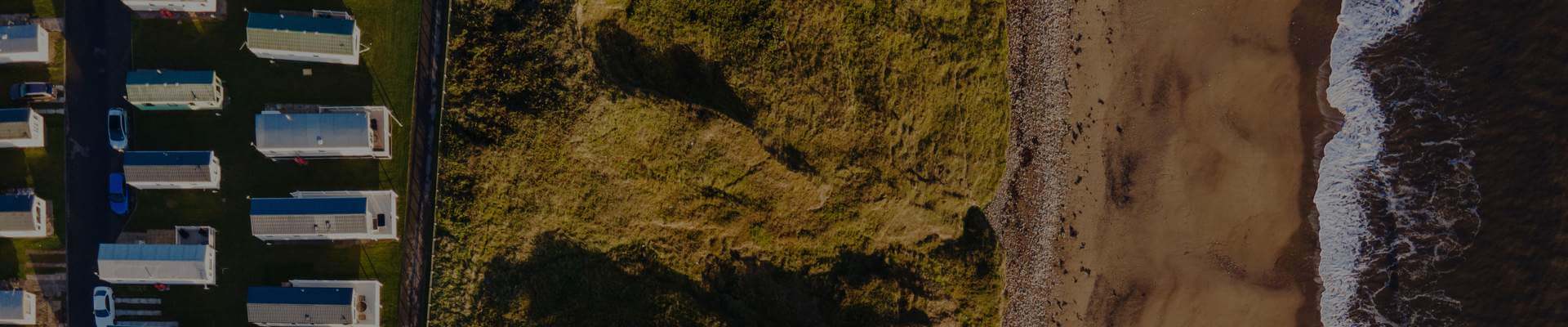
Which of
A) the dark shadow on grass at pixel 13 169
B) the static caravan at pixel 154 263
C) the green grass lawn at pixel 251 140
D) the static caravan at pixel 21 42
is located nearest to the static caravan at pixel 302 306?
the green grass lawn at pixel 251 140

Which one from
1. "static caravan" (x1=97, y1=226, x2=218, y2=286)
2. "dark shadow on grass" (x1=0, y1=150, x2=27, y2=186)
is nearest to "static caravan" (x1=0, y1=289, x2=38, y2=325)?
"static caravan" (x1=97, y1=226, x2=218, y2=286)

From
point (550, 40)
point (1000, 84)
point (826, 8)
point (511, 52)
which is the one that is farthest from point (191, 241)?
point (1000, 84)

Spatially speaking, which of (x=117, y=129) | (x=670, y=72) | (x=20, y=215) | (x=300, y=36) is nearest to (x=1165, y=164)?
(x=670, y=72)

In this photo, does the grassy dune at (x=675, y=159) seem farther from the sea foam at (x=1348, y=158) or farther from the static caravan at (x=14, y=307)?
the sea foam at (x=1348, y=158)

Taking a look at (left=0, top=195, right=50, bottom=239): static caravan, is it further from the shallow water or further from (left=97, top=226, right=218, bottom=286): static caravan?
the shallow water

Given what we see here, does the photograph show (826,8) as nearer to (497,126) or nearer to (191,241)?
(497,126)
